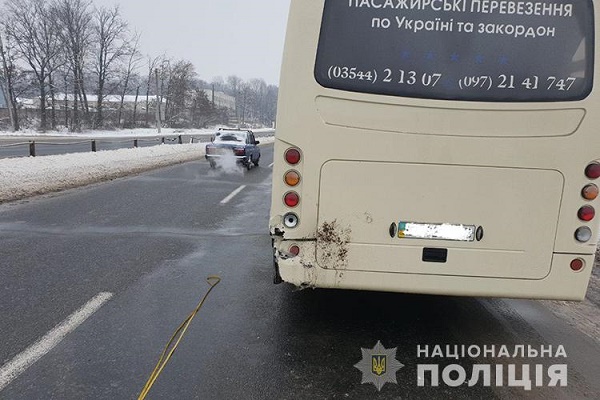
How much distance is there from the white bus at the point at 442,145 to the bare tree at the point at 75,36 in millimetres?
60077

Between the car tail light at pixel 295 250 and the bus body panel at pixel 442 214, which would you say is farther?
the car tail light at pixel 295 250

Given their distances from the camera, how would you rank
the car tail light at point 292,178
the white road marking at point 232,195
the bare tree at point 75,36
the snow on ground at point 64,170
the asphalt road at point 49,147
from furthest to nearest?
1. the bare tree at point 75,36
2. the asphalt road at point 49,147
3. the snow on ground at point 64,170
4. the white road marking at point 232,195
5. the car tail light at point 292,178

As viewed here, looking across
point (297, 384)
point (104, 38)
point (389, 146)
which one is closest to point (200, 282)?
point (297, 384)

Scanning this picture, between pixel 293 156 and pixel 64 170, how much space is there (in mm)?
13482

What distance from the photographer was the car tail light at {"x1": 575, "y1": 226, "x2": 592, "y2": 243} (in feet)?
11.3

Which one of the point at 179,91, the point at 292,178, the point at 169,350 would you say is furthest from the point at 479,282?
the point at 179,91

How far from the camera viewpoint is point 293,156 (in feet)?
11.5

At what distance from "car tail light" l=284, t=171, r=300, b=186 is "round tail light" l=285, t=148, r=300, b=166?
0.09 m

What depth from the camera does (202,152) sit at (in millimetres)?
27344

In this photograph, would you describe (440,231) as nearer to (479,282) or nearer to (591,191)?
(479,282)

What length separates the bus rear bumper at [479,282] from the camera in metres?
3.49

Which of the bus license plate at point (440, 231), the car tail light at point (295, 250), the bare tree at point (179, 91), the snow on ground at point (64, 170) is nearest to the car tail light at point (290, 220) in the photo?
the car tail light at point (295, 250)

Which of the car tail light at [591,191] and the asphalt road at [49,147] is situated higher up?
the car tail light at [591,191]

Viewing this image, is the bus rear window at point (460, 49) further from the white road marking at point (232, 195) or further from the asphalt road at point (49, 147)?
the asphalt road at point (49, 147)
